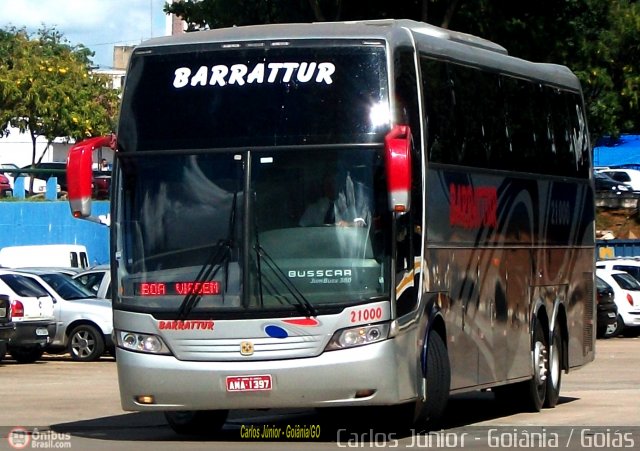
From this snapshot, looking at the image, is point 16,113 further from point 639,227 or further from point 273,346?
point 273,346

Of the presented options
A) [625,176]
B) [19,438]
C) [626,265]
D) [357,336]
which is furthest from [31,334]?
[625,176]

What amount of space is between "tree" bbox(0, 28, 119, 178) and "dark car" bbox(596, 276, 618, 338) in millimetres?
33075

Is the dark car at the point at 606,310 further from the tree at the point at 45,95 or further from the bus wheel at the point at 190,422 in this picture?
the tree at the point at 45,95

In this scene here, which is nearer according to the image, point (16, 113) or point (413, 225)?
point (413, 225)

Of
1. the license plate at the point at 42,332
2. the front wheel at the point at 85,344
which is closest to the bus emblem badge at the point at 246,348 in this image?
the license plate at the point at 42,332

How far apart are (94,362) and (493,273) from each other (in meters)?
12.5

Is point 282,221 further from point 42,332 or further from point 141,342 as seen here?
point 42,332

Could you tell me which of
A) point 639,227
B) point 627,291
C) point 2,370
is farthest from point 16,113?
point 2,370

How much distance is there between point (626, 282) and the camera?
114 feet

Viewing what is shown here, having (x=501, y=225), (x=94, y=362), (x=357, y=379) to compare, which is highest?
(x=501, y=225)

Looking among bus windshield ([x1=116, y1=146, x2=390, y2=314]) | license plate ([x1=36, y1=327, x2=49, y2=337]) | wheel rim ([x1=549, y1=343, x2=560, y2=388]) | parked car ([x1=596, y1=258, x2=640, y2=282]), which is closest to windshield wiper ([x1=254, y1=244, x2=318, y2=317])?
bus windshield ([x1=116, y1=146, x2=390, y2=314])

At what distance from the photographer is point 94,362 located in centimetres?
2608

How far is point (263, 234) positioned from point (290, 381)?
1.30 meters

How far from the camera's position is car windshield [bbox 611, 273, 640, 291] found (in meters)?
34.4
